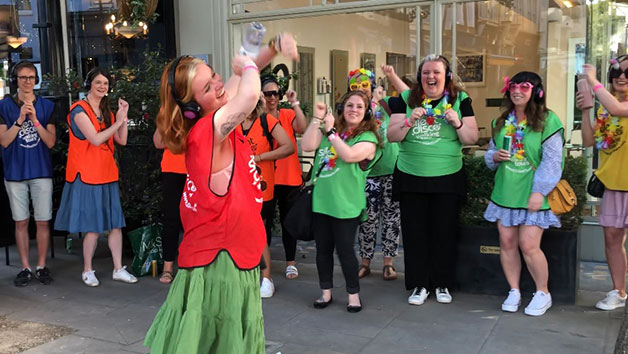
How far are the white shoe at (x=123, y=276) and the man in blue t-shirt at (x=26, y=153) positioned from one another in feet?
2.22

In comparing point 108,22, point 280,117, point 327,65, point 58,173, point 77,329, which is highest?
point 108,22

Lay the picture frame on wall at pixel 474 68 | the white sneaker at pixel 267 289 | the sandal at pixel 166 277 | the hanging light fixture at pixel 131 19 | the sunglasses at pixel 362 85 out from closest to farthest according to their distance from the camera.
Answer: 1. the white sneaker at pixel 267 289
2. the sunglasses at pixel 362 85
3. the sandal at pixel 166 277
4. the picture frame on wall at pixel 474 68
5. the hanging light fixture at pixel 131 19

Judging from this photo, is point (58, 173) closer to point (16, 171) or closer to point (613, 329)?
point (16, 171)

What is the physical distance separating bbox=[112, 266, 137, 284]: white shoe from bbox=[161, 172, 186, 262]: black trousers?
0.37 metres

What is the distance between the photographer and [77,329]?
507 centimetres

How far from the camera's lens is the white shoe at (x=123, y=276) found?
6340mm

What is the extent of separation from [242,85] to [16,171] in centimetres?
431

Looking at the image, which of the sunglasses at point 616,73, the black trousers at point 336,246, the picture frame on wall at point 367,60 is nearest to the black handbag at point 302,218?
the black trousers at point 336,246

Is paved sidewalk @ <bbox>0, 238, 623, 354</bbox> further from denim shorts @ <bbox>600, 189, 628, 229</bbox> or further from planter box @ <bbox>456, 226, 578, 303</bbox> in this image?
denim shorts @ <bbox>600, 189, 628, 229</bbox>

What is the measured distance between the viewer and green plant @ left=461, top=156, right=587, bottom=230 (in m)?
5.34

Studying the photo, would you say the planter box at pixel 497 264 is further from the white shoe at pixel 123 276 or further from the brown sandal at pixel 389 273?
the white shoe at pixel 123 276

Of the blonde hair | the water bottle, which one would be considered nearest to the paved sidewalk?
the blonde hair

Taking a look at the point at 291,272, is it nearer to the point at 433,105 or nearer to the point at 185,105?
the point at 433,105

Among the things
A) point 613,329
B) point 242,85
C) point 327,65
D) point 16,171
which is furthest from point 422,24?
point 242,85
